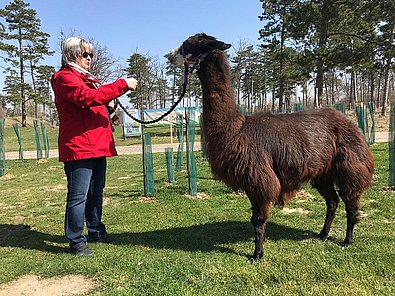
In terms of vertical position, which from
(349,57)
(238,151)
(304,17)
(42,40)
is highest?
(42,40)

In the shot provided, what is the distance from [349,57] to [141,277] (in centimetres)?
2362

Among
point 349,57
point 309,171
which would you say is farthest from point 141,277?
point 349,57

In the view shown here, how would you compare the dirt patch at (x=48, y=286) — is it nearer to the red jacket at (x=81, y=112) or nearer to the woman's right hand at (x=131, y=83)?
the red jacket at (x=81, y=112)

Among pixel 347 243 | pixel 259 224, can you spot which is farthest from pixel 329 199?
pixel 259 224

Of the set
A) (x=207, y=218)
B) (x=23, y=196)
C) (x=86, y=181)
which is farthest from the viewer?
(x=23, y=196)

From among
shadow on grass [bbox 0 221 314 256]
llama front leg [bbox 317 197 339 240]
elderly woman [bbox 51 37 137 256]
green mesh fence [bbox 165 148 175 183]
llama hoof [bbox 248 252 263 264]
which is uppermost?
elderly woman [bbox 51 37 137 256]

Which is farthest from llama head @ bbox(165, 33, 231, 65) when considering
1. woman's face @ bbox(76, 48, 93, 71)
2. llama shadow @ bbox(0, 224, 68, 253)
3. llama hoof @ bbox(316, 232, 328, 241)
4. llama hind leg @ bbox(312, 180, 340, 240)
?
llama shadow @ bbox(0, 224, 68, 253)

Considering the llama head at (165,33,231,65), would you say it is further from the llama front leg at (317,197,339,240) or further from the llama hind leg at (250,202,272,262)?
the llama front leg at (317,197,339,240)

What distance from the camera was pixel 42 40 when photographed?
44781 millimetres

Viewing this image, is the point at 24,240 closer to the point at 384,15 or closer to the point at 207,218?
the point at 207,218

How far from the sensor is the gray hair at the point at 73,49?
428 centimetres

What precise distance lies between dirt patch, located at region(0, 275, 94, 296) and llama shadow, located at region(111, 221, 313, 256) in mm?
1144

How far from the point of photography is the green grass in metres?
3.47

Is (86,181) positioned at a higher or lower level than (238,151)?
lower
